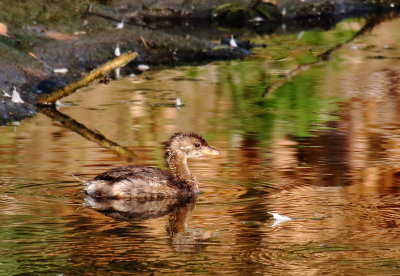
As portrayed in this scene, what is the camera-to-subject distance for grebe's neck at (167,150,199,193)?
10125mm

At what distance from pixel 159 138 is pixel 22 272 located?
5.05 meters

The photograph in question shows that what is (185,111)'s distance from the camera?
14312 millimetres

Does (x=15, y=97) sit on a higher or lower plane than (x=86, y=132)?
higher

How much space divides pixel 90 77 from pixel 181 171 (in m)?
3.70

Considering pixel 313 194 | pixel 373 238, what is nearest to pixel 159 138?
pixel 313 194

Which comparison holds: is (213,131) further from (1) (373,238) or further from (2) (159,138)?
(1) (373,238)

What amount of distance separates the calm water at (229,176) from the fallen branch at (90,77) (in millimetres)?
280

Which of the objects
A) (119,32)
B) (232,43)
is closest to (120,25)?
(119,32)

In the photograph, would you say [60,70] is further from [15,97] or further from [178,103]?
[178,103]

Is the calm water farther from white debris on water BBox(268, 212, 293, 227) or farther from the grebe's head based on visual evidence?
the grebe's head

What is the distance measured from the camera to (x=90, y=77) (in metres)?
→ 13.8

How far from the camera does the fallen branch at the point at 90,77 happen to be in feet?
44.3

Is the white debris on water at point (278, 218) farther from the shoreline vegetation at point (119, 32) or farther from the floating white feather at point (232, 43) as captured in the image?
the floating white feather at point (232, 43)

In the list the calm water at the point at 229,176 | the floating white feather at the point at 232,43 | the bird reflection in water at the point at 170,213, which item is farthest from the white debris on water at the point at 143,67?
the bird reflection in water at the point at 170,213
